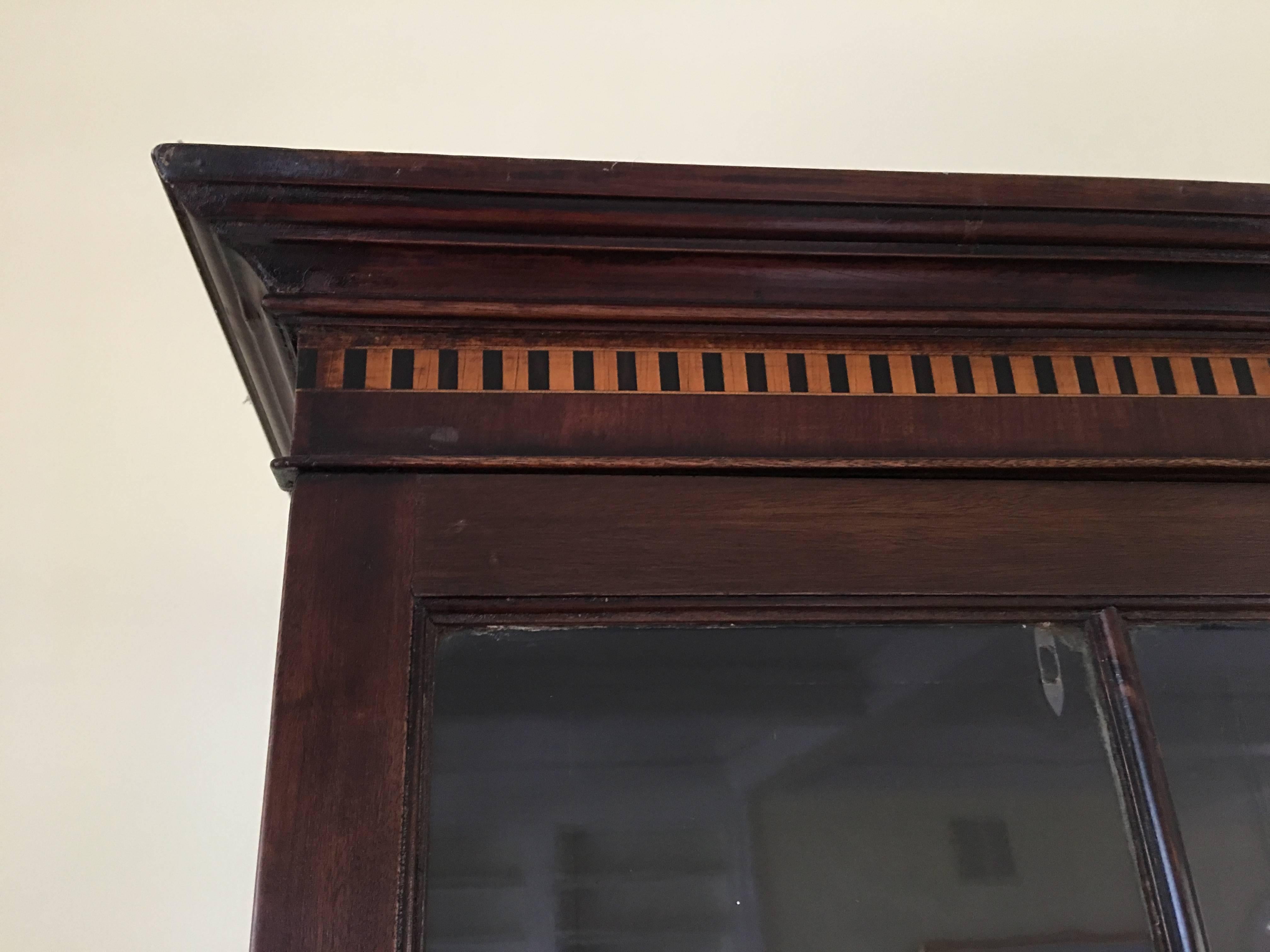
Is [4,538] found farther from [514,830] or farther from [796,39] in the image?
[796,39]

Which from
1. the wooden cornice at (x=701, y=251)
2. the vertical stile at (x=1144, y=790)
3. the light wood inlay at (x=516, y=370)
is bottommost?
the vertical stile at (x=1144, y=790)

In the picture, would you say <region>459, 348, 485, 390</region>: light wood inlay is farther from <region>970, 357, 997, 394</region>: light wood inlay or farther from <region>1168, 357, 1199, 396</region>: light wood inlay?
<region>1168, 357, 1199, 396</region>: light wood inlay

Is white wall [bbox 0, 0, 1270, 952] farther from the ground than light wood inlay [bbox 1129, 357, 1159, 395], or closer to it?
farther from the ground

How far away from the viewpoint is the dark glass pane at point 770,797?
0.44 m

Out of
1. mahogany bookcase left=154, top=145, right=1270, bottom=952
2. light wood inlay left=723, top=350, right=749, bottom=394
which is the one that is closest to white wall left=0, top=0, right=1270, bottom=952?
mahogany bookcase left=154, top=145, right=1270, bottom=952

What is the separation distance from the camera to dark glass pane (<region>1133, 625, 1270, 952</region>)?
465mm

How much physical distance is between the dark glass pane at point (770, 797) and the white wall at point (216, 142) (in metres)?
0.47

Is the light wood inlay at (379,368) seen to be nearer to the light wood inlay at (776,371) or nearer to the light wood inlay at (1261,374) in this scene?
the light wood inlay at (776,371)

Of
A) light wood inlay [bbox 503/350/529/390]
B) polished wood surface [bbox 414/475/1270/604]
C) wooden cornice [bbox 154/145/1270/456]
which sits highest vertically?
wooden cornice [bbox 154/145/1270/456]

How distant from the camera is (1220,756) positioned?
49cm

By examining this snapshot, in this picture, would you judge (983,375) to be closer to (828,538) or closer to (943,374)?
(943,374)

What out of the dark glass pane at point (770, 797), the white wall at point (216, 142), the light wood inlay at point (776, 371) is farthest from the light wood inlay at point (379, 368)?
the white wall at point (216, 142)

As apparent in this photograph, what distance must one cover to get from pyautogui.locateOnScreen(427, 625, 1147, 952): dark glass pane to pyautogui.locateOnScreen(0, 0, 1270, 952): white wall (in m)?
0.47

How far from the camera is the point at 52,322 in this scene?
3.24ft
